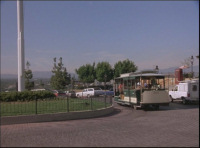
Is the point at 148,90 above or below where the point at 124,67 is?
below

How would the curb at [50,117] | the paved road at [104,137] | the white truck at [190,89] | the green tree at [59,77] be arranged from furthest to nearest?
the green tree at [59,77]
the curb at [50,117]
the paved road at [104,137]
the white truck at [190,89]

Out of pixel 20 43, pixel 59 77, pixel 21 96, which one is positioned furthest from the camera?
pixel 59 77

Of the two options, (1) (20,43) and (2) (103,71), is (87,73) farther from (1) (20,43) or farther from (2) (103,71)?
(1) (20,43)

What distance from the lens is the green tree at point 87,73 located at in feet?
226

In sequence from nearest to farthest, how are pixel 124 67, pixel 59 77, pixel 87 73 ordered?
pixel 59 77 < pixel 124 67 < pixel 87 73

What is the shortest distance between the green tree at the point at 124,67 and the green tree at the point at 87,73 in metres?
5.87

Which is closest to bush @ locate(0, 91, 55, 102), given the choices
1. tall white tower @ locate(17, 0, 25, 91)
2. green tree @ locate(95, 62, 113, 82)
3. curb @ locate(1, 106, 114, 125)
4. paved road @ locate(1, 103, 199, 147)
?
tall white tower @ locate(17, 0, 25, 91)

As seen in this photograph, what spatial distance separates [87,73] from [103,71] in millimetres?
5764

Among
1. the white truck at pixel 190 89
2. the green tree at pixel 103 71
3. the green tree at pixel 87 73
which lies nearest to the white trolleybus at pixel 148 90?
the white truck at pixel 190 89

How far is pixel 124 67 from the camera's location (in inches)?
2579

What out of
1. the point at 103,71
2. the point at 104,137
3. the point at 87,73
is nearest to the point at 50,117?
the point at 104,137

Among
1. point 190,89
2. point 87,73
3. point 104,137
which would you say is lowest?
point 104,137

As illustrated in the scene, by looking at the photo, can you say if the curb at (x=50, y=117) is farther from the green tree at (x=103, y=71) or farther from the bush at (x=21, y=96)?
the green tree at (x=103, y=71)

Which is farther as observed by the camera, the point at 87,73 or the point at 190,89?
the point at 87,73
